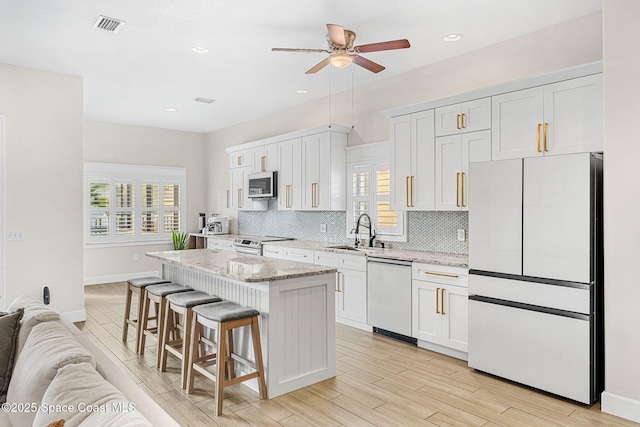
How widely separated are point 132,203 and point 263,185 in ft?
9.94

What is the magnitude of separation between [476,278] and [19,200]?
4897 millimetres

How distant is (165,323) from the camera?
141 inches

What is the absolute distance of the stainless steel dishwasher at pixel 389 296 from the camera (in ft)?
13.7

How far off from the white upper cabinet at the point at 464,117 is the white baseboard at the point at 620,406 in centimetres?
227

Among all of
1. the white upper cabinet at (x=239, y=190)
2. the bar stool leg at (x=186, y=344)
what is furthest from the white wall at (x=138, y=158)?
the bar stool leg at (x=186, y=344)

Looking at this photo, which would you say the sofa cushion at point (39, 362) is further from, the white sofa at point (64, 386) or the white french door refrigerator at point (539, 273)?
the white french door refrigerator at point (539, 273)

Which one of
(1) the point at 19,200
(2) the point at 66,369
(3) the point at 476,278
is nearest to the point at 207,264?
(2) the point at 66,369

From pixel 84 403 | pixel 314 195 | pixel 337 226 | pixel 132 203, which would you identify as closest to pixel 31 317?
pixel 84 403

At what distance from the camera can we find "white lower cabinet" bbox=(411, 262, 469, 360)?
3.71m

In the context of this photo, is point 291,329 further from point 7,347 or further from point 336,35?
point 336,35

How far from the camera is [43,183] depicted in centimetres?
484

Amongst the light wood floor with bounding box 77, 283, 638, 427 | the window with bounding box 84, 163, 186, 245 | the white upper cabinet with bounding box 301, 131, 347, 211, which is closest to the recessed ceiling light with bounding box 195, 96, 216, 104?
the white upper cabinet with bounding box 301, 131, 347, 211

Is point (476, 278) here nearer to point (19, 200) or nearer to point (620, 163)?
point (620, 163)

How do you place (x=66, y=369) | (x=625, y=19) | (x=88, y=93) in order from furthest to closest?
1. (x=88, y=93)
2. (x=625, y=19)
3. (x=66, y=369)
